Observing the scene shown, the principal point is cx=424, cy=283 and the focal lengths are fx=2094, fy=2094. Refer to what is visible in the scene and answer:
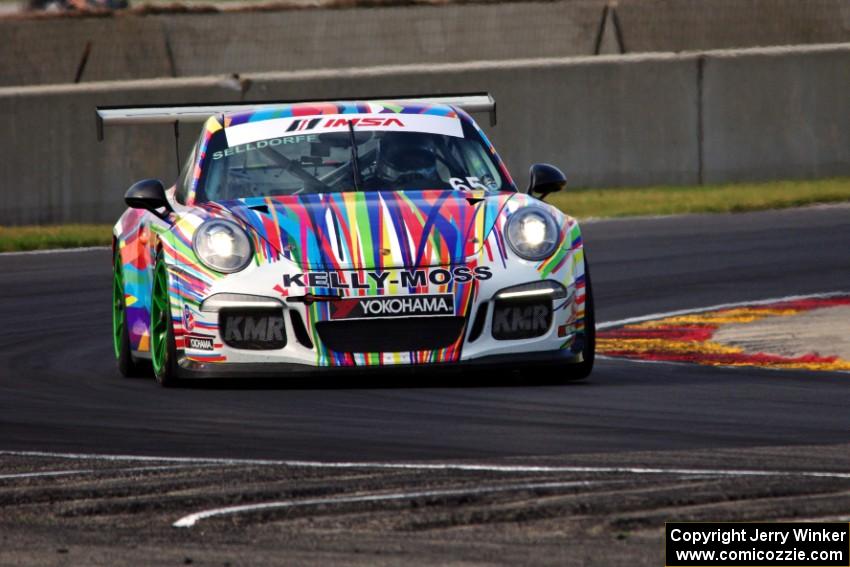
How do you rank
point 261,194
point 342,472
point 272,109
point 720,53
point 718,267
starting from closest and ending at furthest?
point 342,472 → point 261,194 → point 272,109 → point 718,267 → point 720,53

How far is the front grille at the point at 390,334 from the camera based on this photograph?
9.01m

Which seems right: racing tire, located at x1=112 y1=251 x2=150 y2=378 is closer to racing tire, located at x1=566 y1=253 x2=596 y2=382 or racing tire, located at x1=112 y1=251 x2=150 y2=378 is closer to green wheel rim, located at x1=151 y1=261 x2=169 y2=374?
green wheel rim, located at x1=151 y1=261 x2=169 y2=374

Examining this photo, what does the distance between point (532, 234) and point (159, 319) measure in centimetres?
181

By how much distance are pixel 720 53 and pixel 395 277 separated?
1205 centimetres

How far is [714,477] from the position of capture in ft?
21.2

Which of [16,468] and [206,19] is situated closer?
A: [16,468]

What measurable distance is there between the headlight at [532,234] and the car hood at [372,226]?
0.11 meters

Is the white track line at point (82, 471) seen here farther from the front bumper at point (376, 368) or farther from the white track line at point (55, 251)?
the white track line at point (55, 251)

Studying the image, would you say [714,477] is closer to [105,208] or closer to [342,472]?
[342,472]

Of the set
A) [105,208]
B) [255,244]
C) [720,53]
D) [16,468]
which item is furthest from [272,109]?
[720,53]

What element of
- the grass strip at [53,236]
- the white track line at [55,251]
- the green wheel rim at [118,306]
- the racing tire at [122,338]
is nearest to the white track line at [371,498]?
the racing tire at [122,338]

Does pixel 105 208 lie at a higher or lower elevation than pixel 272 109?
lower

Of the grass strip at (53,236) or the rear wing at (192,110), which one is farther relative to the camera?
the grass strip at (53,236)

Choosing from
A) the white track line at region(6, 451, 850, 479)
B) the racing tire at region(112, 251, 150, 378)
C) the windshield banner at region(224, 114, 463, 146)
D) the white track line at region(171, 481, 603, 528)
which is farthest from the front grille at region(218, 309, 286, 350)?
the white track line at region(171, 481, 603, 528)
